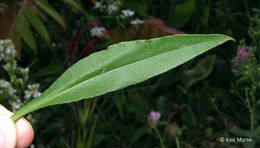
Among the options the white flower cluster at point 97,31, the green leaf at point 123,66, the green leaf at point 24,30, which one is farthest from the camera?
the white flower cluster at point 97,31

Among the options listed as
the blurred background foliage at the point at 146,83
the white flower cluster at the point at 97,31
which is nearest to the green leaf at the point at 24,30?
the blurred background foliage at the point at 146,83

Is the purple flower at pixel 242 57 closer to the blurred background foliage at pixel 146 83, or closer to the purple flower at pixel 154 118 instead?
the blurred background foliage at pixel 146 83

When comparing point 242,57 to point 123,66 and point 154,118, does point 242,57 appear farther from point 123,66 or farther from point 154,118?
point 123,66

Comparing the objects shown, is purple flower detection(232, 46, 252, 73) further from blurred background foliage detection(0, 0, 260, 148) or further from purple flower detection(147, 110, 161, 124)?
purple flower detection(147, 110, 161, 124)

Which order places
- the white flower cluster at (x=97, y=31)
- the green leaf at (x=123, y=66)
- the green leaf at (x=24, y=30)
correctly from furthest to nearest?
the white flower cluster at (x=97, y=31)
the green leaf at (x=24, y=30)
the green leaf at (x=123, y=66)

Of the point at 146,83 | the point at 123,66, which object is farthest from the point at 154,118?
the point at 123,66

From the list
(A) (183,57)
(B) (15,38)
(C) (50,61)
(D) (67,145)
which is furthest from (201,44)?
(C) (50,61)

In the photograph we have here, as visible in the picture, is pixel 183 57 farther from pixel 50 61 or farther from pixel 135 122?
pixel 50 61
